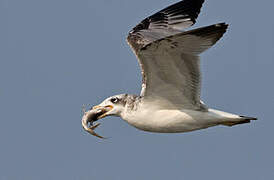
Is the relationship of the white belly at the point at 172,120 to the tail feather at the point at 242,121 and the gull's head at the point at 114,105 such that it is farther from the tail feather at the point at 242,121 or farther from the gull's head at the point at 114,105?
the gull's head at the point at 114,105

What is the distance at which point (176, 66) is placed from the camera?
9.43 m

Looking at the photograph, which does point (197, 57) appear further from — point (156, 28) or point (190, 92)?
point (156, 28)

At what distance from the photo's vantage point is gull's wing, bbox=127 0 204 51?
1240cm

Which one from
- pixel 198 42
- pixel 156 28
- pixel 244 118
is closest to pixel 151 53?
pixel 198 42

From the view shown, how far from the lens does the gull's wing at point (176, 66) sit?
8609 millimetres

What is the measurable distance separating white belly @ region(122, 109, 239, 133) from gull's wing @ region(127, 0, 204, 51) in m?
2.22

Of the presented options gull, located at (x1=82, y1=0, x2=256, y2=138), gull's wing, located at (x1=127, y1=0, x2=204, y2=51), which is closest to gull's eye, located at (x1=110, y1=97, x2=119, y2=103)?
gull, located at (x1=82, y1=0, x2=256, y2=138)

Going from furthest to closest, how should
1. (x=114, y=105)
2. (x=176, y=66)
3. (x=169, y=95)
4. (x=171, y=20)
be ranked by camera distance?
(x=171, y=20) < (x=114, y=105) < (x=169, y=95) < (x=176, y=66)

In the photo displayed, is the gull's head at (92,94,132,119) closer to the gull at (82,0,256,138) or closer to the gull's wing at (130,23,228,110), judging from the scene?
the gull at (82,0,256,138)

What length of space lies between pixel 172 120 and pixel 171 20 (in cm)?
347

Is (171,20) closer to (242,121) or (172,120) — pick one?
(172,120)

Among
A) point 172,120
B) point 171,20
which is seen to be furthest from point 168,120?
point 171,20

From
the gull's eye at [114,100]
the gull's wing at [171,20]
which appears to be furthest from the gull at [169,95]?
the gull's wing at [171,20]

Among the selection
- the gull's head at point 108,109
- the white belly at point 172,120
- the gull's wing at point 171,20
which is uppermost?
the gull's wing at point 171,20
